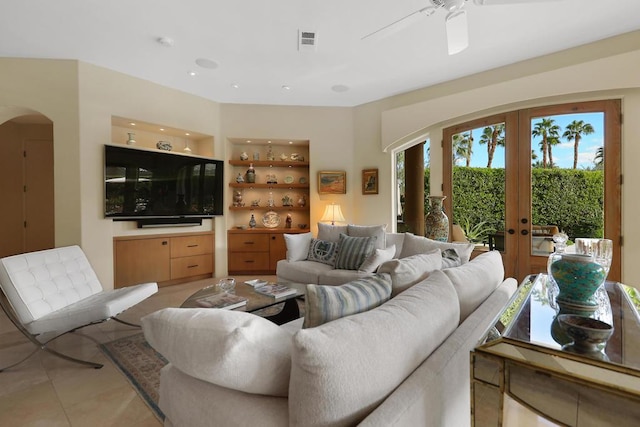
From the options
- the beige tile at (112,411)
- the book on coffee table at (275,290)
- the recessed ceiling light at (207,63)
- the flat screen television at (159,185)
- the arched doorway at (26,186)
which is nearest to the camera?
the beige tile at (112,411)

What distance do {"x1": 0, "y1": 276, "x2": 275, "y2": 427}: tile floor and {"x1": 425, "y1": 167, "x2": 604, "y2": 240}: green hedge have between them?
400cm

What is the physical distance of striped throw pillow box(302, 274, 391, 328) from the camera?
1001mm

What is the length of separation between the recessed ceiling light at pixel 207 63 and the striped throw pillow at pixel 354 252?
271 centimetres

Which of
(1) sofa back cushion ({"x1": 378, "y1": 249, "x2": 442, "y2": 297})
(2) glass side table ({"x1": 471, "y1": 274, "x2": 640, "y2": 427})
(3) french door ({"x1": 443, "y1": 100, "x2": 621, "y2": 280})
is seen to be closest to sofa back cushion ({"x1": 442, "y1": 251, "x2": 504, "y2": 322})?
(1) sofa back cushion ({"x1": 378, "y1": 249, "x2": 442, "y2": 297})

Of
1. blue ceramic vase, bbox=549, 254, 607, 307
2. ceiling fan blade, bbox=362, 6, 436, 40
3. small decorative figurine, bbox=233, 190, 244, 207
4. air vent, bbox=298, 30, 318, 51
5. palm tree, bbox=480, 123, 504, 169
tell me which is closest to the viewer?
blue ceramic vase, bbox=549, 254, 607, 307

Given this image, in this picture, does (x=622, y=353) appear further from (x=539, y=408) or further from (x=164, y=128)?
(x=164, y=128)

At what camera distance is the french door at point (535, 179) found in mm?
3133

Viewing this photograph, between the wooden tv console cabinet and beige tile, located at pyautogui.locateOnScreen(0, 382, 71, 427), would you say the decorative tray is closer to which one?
the wooden tv console cabinet

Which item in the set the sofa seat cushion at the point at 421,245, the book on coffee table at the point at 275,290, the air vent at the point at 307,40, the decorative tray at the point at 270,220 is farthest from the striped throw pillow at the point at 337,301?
the decorative tray at the point at 270,220

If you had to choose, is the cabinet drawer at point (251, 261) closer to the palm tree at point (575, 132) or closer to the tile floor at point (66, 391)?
the tile floor at point (66, 391)

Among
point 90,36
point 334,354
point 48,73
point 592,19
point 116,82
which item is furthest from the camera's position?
point 116,82

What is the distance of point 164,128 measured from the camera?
443cm

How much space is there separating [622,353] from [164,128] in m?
5.13

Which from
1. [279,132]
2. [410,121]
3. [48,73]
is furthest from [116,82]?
[410,121]
